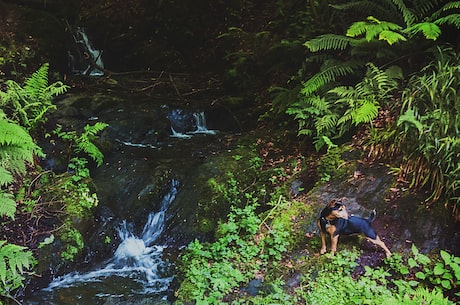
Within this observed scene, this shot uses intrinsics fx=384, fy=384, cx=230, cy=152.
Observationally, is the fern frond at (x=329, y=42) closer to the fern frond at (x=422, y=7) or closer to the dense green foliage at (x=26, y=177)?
the fern frond at (x=422, y=7)

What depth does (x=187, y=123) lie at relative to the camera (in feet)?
26.4

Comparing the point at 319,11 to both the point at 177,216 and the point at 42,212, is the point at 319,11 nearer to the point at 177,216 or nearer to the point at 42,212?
the point at 177,216

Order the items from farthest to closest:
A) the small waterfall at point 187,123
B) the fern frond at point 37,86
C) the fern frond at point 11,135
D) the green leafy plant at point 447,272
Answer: the small waterfall at point 187,123, the fern frond at point 37,86, the fern frond at point 11,135, the green leafy plant at point 447,272

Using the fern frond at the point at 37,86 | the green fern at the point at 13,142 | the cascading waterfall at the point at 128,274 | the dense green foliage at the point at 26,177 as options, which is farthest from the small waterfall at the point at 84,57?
the green fern at the point at 13,142

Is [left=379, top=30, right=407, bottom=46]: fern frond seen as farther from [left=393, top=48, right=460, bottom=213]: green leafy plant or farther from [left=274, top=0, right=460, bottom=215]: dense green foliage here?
[left=393, top=48, right=460, bottom=213]: green leafy plant

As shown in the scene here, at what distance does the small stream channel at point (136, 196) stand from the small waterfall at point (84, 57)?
1681mm

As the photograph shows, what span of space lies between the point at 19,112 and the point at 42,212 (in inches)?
63.8

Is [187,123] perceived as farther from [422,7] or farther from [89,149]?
[422,7]

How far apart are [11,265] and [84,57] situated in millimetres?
7136

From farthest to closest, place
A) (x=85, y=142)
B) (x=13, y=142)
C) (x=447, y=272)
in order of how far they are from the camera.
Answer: (x=85, y=142)
(x=13, y=142)
(x=447, y=272)

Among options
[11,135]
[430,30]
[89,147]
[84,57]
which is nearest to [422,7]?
[430,30]

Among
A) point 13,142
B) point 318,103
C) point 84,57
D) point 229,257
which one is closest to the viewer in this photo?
point 13,142

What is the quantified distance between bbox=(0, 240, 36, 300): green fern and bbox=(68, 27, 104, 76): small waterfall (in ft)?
19.9

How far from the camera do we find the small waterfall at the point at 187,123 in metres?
7.93
